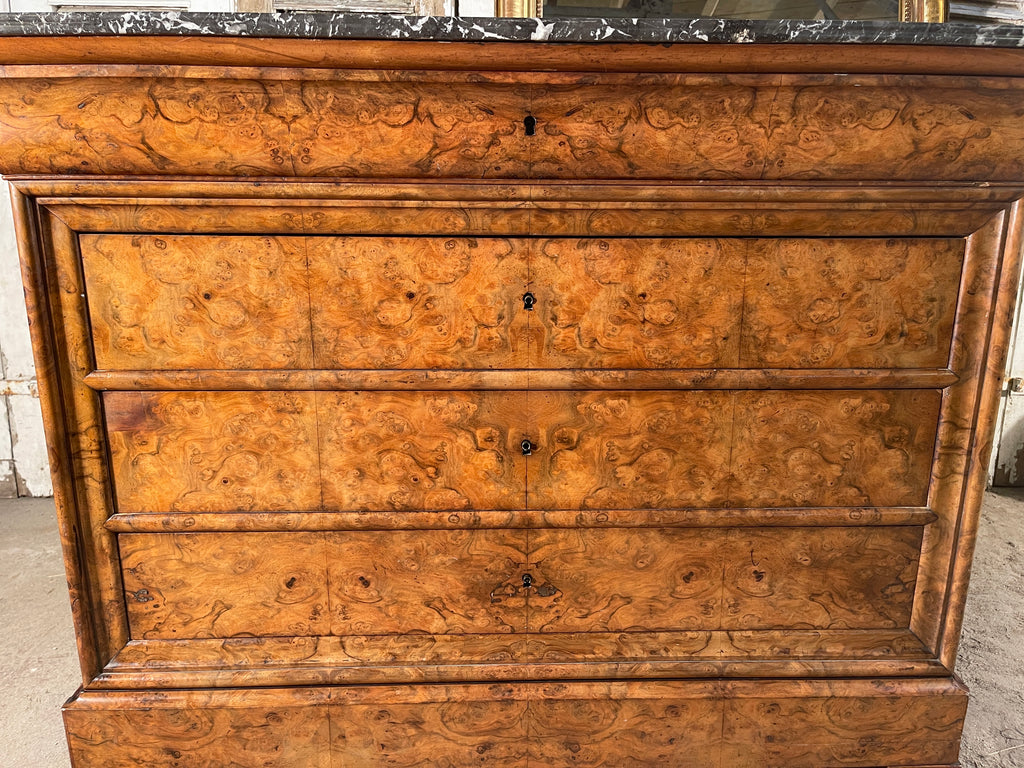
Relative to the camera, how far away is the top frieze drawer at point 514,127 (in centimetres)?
107

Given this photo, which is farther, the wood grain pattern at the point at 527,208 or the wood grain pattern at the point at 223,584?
the wood grain pattern at the point at 223,584

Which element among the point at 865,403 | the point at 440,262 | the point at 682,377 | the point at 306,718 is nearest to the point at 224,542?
the point at 306,718

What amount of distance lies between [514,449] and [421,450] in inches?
7.6

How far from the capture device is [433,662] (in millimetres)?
1281

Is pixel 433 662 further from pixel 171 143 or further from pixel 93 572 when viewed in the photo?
pixel 171 143

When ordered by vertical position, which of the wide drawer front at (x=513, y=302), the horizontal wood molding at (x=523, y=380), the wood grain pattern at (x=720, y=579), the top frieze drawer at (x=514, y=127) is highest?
the top frieze drawer at (x=514, y=127)

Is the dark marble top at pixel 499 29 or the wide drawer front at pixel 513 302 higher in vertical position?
the dark marble top at pixel 499 29

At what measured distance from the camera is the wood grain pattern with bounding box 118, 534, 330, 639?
1.24m

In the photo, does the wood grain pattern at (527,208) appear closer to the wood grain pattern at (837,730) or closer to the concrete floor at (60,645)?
the wood grain pattern at (837,730)

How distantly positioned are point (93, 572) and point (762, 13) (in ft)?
7.98

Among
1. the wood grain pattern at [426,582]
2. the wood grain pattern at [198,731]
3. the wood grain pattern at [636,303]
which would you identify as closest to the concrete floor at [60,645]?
the wood grain pattern at [198,731]

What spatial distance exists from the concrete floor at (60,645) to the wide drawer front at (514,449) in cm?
76

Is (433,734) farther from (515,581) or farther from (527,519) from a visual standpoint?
(527,519)

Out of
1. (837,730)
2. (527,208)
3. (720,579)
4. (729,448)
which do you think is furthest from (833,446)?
(527,208)
